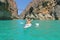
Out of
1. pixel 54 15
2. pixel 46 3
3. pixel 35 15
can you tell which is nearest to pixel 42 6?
pixel 46 3

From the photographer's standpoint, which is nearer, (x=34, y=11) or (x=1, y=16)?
(x=1, y=16)

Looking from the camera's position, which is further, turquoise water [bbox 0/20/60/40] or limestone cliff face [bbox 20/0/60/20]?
limestone cliff face [bbox 20/0/60/20]

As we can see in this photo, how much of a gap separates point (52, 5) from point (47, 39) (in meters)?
82.2

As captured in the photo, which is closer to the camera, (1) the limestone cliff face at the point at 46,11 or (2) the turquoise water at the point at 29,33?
(2) the turquoise water at the point at 29,33

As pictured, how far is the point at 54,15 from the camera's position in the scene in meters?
87.4

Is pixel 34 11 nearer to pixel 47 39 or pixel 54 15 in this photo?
pixel 54 15

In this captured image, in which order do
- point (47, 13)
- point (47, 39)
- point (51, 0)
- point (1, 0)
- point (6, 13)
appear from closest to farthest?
point (47, 39), point (1, 0), point (6, 13), point (47, 13), point (51, 0)

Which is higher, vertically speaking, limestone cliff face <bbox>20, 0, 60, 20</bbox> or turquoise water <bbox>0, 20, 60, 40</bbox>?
turquoise water <bbox>0, 20, 60, 40</bbox>

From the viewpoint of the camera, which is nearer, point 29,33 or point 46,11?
point 29,33

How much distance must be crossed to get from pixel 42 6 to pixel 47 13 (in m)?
10.7

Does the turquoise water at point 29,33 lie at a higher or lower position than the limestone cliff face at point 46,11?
higher

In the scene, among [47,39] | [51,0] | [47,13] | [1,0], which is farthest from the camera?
[51,0]

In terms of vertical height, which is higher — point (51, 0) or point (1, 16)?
point (51, 0)

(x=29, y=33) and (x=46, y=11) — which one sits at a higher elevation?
(x=29, y=33)
